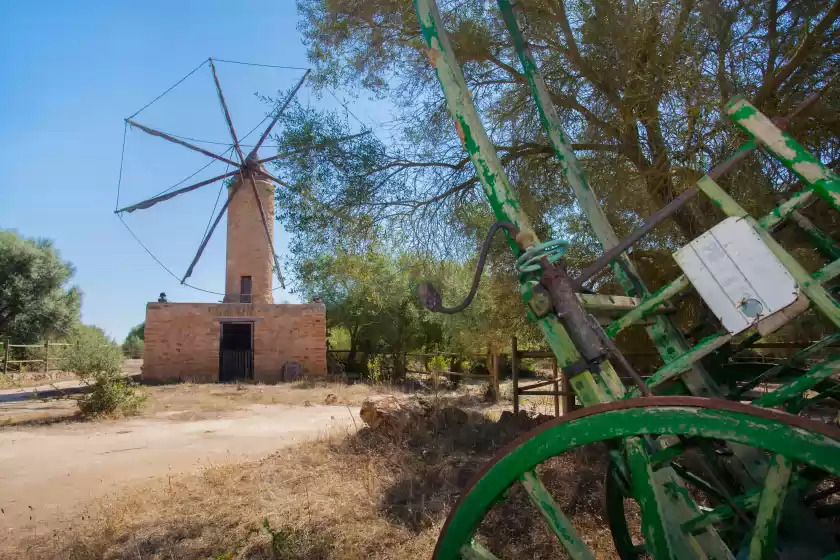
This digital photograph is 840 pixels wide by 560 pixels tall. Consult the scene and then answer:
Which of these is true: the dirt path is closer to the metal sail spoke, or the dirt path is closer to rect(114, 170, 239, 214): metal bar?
the metal sail spoke

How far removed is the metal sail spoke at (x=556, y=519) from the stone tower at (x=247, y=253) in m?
21.5

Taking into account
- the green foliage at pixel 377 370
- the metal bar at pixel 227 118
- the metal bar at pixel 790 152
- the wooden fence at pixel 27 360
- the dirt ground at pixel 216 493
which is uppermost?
the metal bar at pixel 227 118

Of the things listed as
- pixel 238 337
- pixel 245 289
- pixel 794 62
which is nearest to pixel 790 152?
pixel 794 62

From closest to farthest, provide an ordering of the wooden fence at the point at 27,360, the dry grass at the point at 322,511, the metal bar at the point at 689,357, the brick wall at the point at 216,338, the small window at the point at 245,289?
the metal bar at the point at 689,357 < the dry grass at the point at 322,511 < the brick wall at the point at 216,338 < the small window at the point at 245,289 < the wooden fence at the point at 27,360

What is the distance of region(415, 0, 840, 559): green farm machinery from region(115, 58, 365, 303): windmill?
69.3 feet

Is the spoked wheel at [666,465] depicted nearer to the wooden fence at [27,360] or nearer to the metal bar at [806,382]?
the metal bar at [806,382]

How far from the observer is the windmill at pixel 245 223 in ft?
72.9

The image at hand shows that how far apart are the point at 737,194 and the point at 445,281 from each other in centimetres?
394

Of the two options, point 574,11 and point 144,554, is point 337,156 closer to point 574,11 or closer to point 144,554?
point 574,11

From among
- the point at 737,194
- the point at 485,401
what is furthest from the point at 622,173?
the point at 485,401

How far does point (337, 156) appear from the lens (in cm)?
547

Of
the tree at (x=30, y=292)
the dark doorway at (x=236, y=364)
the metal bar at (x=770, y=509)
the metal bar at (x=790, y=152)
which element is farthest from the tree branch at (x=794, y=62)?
the tree at (x=30, y=292)

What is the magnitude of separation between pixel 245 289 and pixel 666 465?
22.3 metres

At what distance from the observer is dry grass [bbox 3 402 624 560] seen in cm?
369
